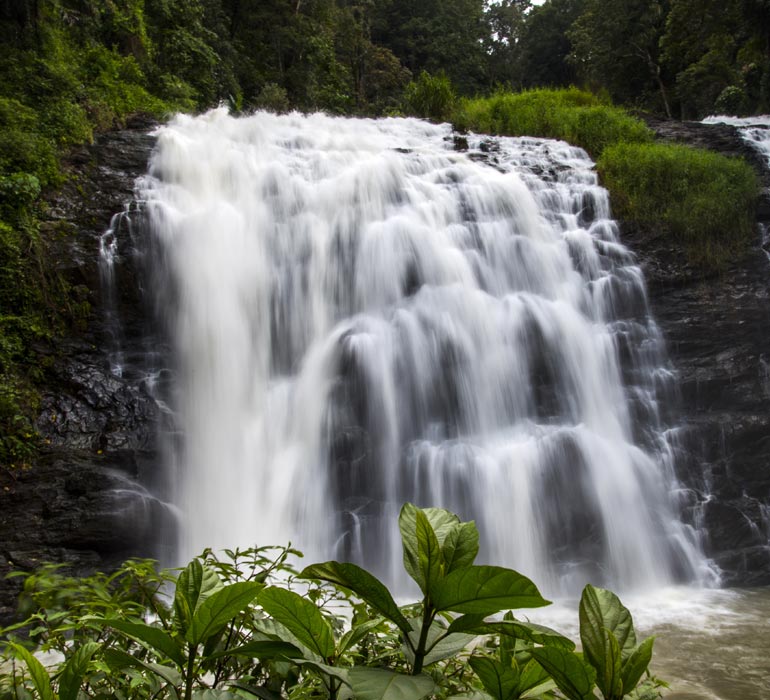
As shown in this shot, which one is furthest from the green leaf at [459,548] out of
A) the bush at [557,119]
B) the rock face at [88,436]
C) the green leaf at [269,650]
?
the bush at [557,119]

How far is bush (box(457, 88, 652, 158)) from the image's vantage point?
1259cm

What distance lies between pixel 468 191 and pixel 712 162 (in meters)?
4.47

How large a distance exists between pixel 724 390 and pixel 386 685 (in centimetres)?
859

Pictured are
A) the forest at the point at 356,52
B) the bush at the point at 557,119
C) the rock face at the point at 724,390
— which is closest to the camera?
the rock face at the point at 724,390

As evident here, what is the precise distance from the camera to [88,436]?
686 cm

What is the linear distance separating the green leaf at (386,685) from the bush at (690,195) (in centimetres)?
983

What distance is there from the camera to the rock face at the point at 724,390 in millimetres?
7129

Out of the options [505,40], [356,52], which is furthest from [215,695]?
[505,40]

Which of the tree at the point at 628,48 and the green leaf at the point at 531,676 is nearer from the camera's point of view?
the green leaf at the point at 531,676

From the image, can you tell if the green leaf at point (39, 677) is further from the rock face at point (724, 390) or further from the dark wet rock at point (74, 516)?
the rock face at point (724, 390)

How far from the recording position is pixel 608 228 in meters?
9.79

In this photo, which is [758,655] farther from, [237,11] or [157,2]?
[237,11]

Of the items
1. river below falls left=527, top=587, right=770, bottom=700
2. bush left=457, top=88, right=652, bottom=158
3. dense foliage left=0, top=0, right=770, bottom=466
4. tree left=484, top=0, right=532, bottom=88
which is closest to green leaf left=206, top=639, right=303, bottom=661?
river below falls left=527, top=587, right=770, bottom=700

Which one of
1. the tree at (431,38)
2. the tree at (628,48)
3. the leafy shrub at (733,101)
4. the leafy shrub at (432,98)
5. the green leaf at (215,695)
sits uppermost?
the tree at (431,38)
